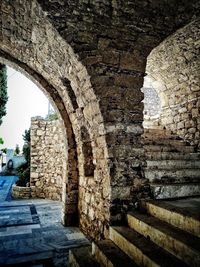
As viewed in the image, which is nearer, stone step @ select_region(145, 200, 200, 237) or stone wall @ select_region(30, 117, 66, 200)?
stone step @ select_region(145, 200, 200, 237)

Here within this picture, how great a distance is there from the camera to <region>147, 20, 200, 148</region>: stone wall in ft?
14.1

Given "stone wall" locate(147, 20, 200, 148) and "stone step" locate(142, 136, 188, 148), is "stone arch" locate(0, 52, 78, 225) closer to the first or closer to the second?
"stone step" locate(142, 136, 188, 148)

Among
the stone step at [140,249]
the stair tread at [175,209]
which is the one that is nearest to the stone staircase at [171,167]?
the stair tread at [175,209]

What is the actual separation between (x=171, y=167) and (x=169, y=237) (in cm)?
196

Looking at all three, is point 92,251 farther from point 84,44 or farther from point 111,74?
point 84,44

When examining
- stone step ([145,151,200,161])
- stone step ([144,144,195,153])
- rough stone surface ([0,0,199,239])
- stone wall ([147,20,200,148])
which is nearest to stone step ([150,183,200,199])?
rough stone surface ([0,0,199,239])

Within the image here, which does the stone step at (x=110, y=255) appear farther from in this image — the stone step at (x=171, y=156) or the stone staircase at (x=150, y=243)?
the stone step at (x=171, y=156)

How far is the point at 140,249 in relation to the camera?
2.32 meters

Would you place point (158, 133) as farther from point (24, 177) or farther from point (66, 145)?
point (24, 177)

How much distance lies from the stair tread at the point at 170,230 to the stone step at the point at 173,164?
113 centimetres

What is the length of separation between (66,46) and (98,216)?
246 centimetres

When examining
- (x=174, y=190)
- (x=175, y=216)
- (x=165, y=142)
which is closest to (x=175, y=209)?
(x=175, y=216)

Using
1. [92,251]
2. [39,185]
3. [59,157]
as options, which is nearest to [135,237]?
[92,251]

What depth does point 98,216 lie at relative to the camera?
347 centimetres
